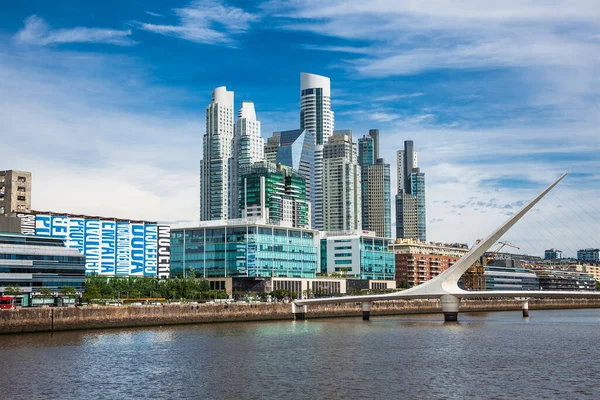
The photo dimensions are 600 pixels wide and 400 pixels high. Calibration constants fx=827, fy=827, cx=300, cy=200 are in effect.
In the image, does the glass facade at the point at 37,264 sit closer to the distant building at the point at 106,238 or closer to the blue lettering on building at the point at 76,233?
the distant building at the point at 106,238

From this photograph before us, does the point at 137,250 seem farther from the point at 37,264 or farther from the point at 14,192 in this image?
the point at 37,264

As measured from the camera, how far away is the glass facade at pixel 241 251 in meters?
138

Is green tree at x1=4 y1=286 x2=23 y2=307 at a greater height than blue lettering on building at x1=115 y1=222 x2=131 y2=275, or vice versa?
blue lettering on building at x1=115 y1=222 x2=131 y2=275

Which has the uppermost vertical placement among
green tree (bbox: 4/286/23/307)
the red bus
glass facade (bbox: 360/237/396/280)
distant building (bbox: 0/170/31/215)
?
distant building (bbox: 0/170/31/215)

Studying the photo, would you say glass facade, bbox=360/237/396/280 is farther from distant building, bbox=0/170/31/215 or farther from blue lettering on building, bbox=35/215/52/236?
distant building, bbox=0/170/31/215

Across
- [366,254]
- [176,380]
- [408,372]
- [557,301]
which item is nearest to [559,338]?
[408,372]

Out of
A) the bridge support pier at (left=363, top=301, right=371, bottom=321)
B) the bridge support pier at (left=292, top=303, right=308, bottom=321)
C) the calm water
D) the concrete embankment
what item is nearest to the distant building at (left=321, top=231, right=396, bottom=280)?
the concrete embankment

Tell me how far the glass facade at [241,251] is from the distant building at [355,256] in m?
15.4

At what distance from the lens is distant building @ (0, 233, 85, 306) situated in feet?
305

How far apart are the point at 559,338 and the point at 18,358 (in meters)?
42.1

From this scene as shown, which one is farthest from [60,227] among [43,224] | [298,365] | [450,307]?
[298,365]

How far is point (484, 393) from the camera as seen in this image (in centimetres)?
3800

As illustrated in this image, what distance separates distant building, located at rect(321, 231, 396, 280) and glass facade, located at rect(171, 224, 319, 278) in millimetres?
15392

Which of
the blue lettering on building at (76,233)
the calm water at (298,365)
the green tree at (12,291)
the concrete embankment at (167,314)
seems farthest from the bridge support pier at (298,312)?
the blue lettering on building at (76,233)
